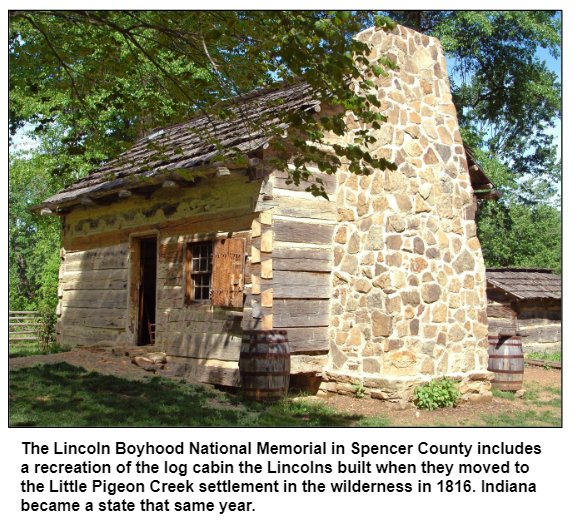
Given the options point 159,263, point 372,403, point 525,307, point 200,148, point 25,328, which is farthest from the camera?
point 25,328

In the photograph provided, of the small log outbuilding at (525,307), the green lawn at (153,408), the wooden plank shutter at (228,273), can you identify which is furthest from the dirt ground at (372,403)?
the small log outbuilding at (525,307)

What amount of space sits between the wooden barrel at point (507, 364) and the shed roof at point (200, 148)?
3.52 meters

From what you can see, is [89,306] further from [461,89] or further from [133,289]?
[461,89]

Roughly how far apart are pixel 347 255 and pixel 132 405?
4.20 meters

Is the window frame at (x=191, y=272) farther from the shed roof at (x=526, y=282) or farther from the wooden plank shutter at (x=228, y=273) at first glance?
the shed roof at (x=526, y=282)

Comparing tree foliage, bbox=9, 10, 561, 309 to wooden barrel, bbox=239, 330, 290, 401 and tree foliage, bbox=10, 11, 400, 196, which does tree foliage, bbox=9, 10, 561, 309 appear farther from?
wooden barrel, bbox=239, 330, 290, 401

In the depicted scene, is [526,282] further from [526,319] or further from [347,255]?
[347,255]

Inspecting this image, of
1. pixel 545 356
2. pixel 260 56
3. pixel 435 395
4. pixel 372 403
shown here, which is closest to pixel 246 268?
pixel 372 403

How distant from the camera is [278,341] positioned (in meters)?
8.59

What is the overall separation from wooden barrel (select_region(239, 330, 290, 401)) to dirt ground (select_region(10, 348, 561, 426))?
102 centimetres

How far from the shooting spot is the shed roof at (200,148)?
874cm

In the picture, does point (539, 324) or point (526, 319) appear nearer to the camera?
point (526, 319)

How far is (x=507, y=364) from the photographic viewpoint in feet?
34.3

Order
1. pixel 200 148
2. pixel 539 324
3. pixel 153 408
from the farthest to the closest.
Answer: pixel 539 324 < pixel 200 148 < pixel 153 408
